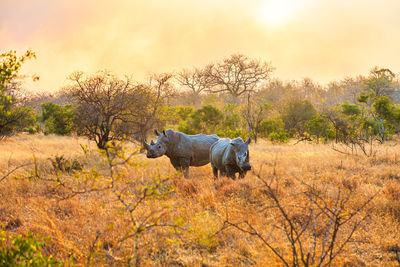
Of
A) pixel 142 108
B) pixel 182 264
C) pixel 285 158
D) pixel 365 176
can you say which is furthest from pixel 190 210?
pixel 142 108

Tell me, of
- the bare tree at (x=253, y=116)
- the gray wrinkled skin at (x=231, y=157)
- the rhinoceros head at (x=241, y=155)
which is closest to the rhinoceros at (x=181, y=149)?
the gray wrinkled skin at (x=231, y=157)

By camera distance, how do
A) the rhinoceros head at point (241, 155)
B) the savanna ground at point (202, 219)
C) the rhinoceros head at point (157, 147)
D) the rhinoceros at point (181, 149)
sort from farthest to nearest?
the rhinoceros at point (181, 149), the rhinoceros head at point (157, 147), the rhinoceros head at point (241, 155), the savanna ground at point (202, 219)

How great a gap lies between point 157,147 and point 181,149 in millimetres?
756

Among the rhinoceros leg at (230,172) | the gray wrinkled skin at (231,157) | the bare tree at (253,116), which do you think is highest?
the bare tree at (253,116)

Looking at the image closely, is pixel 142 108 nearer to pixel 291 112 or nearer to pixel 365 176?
pixel 365 176

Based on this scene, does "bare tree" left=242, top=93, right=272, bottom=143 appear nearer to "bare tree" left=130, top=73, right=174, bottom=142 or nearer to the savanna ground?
"bare tree" left=130, top=73, right=174, bottom=142

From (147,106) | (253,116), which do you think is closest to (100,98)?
(147,106)

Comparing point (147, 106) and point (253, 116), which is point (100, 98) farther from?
point (253, 116)

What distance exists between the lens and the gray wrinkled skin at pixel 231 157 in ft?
22.8

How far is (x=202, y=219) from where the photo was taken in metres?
4.62

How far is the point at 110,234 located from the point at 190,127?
14.9m

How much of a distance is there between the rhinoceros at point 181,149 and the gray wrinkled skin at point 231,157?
0.60 m

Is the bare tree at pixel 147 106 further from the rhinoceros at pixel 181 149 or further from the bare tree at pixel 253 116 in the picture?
the bare tree at pixel 253 116

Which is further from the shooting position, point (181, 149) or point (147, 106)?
point (147, 106)
